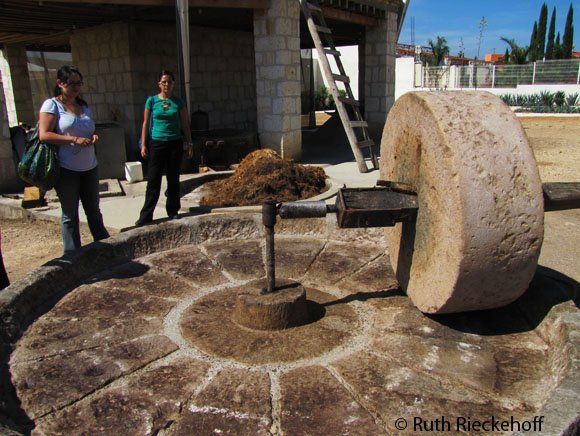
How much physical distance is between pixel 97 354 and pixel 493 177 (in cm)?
211

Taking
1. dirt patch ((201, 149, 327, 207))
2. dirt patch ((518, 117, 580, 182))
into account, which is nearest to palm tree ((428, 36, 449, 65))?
dirt patch ((518, 117, 580, 182))

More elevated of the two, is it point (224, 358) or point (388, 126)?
point (388, 126)

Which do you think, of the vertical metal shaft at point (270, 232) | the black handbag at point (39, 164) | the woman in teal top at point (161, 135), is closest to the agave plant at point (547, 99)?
the woman in teal top at point (161, 135)

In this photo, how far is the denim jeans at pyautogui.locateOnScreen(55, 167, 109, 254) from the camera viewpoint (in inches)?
148

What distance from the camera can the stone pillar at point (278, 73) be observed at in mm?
8594

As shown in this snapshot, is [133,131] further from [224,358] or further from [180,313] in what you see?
[224,358]

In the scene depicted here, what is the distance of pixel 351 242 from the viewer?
431cm

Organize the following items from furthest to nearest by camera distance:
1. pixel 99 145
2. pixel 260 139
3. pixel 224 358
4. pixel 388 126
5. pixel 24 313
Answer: pixel 260 139, pixel 99 145, pixel 388 126, pixel 24 313, pixel 224 358

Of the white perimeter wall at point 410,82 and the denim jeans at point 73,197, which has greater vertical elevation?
the white perimeter wall at point 410,82

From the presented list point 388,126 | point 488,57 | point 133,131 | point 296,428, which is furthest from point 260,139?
point 488,57

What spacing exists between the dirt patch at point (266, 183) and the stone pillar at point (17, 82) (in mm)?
9978

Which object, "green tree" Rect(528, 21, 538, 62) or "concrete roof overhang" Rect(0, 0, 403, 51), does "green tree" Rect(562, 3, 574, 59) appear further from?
"concrete roof overhang" Rect(0, 0, 403, 51)

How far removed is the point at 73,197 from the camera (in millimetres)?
3822

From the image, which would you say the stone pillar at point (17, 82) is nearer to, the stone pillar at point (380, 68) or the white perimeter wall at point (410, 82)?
the stone pillar at point (380, 68)
